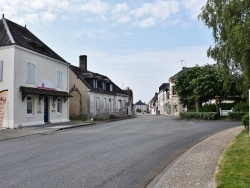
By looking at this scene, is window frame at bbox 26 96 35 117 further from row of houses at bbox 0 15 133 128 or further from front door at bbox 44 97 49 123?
front door at bbox 44 97 49 123

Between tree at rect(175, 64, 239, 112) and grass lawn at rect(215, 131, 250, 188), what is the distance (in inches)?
949

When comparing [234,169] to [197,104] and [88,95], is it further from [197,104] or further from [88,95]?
[88,95]

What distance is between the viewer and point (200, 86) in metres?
35.4

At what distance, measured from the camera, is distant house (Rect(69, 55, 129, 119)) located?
123ft

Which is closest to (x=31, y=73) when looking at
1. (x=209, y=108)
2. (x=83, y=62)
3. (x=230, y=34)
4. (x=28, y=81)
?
(x=28, y=81)

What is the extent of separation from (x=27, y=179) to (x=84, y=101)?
30735mm

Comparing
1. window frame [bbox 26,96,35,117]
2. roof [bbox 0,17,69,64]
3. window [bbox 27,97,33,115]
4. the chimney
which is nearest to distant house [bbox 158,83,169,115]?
the chimney

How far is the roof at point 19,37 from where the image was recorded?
914 inches

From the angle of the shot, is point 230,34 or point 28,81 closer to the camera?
point 230,34

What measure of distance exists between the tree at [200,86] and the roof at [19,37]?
15898 mm

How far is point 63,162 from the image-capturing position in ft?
29.8

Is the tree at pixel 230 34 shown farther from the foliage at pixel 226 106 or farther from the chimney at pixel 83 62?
the chimney at pixel 83 62

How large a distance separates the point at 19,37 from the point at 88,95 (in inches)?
559

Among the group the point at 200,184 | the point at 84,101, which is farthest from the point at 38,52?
the point at 200,184
